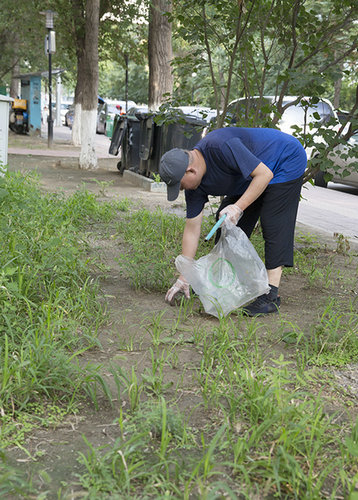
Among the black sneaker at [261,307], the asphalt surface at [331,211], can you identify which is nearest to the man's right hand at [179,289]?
the black sneaker at [261,307]

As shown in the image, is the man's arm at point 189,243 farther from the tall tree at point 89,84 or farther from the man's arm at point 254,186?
the tall tree at point 89,84

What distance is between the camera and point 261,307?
359cm

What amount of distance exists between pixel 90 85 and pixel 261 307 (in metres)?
9.62

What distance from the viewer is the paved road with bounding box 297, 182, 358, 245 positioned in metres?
7.44

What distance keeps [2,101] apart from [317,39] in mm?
3947

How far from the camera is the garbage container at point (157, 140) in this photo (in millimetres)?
10086

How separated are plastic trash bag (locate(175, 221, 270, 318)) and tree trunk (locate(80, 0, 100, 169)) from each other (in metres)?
8.99

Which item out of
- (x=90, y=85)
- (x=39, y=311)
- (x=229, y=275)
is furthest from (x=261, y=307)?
(x=90, y=85)

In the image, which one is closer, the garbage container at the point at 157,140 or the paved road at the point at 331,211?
the paved road at the point at 331,211

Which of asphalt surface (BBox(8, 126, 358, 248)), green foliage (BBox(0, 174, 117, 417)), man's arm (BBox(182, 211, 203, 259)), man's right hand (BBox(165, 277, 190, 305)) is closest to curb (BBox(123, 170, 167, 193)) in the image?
asphalt surface (BBox(8, 126, 358, 248))

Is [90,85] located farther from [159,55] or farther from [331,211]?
[331,211]

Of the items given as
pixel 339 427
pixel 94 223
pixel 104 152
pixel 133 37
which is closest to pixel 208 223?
pixel 94 223

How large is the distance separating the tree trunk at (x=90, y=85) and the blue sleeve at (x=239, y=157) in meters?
9.06

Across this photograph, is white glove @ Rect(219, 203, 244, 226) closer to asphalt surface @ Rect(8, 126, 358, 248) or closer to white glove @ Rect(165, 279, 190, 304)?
white glove @ Rect(165, 279, 190, 304)
